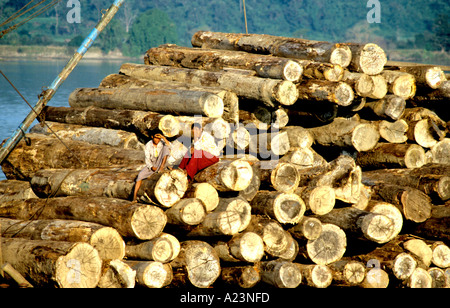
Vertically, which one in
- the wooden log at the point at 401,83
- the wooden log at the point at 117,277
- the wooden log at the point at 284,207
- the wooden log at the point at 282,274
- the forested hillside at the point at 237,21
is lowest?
the forested hillside at the point at 237,21

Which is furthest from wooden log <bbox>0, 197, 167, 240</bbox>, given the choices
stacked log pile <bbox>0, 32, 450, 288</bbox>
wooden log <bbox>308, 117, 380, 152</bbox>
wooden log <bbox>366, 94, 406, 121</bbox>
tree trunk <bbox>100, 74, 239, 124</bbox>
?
wooden log <bbox>366, 94, 406, 121</bbox>

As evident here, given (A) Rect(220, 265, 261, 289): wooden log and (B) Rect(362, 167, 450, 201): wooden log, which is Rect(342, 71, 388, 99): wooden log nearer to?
(B) Rect(362, 167, 450, 201): wooden log

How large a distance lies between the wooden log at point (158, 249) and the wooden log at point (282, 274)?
1626 millimetres

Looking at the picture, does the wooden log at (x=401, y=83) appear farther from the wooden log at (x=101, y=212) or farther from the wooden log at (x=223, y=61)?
the wooden log at (x=101, y=212)

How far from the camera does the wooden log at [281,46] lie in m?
17.1

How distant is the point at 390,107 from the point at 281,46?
3262mm

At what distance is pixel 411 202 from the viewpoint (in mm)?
14086

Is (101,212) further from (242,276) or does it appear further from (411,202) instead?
(411,202)

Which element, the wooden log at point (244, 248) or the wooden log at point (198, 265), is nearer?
the wooden log at point (198, 265)

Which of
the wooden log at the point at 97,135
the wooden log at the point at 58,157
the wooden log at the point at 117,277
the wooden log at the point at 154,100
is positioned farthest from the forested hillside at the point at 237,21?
the wooden log at the point at 117,277

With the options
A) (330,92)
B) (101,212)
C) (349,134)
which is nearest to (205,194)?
(101,212)

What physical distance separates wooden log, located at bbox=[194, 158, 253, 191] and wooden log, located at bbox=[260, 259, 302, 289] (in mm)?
1507
